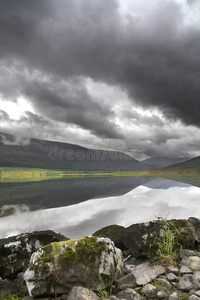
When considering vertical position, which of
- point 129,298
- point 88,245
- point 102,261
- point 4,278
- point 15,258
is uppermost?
point 88,245

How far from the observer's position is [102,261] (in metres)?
6.96

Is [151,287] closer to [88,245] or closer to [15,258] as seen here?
[88,245]

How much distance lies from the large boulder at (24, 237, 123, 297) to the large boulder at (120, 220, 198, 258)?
2121mm

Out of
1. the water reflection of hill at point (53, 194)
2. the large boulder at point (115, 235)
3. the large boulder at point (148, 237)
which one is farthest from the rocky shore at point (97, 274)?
the water reflection of hill at point (53, 194)

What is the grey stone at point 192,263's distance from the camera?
294 inches

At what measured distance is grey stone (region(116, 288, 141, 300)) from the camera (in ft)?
18.7

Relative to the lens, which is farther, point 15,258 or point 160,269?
point 15,258

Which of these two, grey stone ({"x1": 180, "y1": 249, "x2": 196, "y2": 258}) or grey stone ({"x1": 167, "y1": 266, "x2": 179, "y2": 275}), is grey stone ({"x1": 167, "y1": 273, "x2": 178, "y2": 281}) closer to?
grey stone ({"x1": 167, "y1": 266, "x2": 179, "y2": 275})

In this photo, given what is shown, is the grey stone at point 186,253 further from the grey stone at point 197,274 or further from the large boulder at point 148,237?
the grey stone at point 197,274

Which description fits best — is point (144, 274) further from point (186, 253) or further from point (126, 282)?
point (186, 253)

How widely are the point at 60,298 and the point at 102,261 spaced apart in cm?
172

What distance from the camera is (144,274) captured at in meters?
6.95

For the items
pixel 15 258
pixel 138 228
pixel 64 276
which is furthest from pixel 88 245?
pixel 15 258

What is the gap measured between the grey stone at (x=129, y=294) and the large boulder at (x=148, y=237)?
10.9 ft
